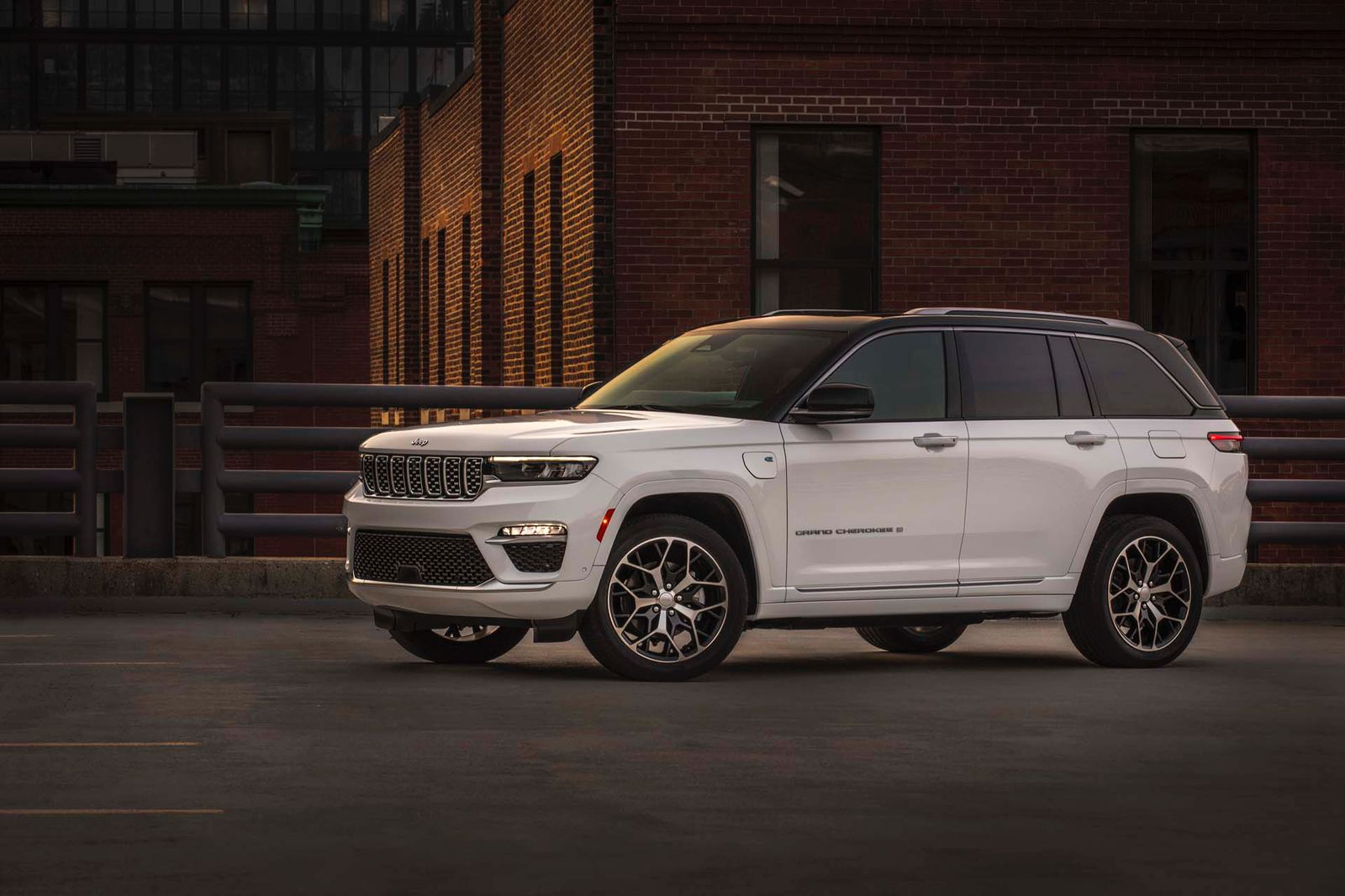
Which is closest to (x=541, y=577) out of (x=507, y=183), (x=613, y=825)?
(x=613, y=825)

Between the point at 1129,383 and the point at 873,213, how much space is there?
7842 millimetres

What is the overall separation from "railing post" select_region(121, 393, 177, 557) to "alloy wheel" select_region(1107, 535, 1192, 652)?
6709 mm

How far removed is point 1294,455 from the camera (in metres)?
16.6

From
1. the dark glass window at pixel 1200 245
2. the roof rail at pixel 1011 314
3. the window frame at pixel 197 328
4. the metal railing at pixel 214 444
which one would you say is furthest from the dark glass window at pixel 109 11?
the roof rail at pixel 1011 314

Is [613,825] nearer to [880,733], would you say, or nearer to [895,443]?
[880,733]

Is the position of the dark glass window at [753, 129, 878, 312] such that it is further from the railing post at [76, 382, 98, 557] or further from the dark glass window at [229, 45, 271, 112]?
the dark glass window at [229, 45, 271, 112]

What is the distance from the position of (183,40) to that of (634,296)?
89.6m

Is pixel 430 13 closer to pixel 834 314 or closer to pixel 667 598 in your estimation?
pixel 834 314

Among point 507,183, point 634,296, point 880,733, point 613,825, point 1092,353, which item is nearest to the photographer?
point 613,825

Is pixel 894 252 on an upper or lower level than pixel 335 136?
lower

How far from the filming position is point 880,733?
9578mm

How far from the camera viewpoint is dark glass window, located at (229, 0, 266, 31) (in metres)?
105

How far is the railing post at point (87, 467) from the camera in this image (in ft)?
50.5

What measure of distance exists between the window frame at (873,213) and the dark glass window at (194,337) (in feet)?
99.1
